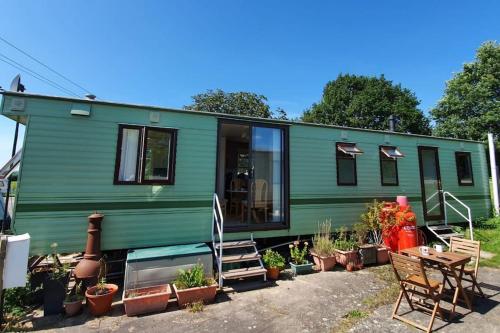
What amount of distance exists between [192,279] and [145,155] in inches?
94.2

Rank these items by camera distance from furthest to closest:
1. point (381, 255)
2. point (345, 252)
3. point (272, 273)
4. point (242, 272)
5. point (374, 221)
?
point (374, 221), point (381, 255), point (345, 252), point (272, 273), point (242, 272)

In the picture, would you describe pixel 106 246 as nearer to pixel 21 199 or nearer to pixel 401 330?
pixel 21 199

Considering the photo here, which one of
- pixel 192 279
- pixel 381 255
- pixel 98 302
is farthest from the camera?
pixel 381 255

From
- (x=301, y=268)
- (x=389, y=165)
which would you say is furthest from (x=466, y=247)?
(x=389, y=165)

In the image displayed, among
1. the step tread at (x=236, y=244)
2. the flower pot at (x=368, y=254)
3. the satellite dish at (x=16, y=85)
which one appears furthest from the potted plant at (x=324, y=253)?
the satellite dish at (x=16, y=85)

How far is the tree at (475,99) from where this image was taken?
18141 millimetres

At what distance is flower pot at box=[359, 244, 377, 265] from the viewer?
5.97 meters

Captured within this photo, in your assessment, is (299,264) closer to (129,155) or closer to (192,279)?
(192,279)

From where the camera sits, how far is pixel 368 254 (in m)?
6.04

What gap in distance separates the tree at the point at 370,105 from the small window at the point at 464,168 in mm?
15457

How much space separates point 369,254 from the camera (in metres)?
6.05

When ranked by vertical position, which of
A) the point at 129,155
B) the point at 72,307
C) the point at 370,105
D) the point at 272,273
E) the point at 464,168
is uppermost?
the point at 370,105

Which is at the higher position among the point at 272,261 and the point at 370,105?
the point at 370,105

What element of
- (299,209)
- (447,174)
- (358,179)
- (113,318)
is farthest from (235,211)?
(447,174)
